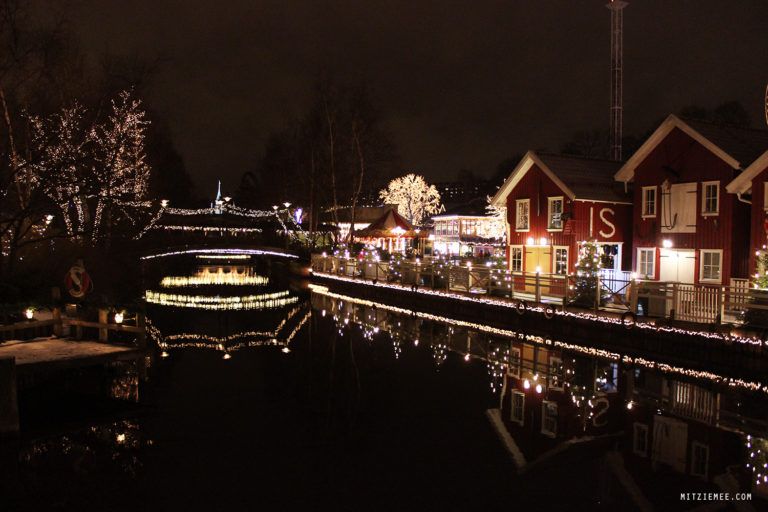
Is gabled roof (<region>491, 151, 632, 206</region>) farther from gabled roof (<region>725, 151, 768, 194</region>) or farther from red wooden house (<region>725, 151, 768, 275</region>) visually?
red wooden house (<region>725, 151, 768, 275</region>)

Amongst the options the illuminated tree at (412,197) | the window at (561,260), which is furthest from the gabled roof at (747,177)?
the illuminated tree at (412,197)

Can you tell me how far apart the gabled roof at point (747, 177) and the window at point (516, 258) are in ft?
33.7

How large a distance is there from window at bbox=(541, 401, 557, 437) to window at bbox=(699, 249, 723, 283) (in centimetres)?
1234

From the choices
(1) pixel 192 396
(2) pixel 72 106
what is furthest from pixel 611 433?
(2) pixel 72 106

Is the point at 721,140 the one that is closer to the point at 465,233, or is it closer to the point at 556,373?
the point at 556,373

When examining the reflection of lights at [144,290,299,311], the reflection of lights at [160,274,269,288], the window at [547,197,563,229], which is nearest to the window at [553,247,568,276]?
the window at [547,197,563,229]

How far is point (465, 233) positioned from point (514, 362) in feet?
123

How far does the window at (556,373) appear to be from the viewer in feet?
43.7

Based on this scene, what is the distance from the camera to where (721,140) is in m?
21.2

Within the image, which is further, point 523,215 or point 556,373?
point 523,215

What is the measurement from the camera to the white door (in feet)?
71.1

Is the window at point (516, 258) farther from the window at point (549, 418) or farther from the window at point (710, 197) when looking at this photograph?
the window at point (549, 418)

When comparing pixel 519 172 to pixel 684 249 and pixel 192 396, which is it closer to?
pixel 684 249

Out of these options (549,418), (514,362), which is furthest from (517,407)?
(514,362)
